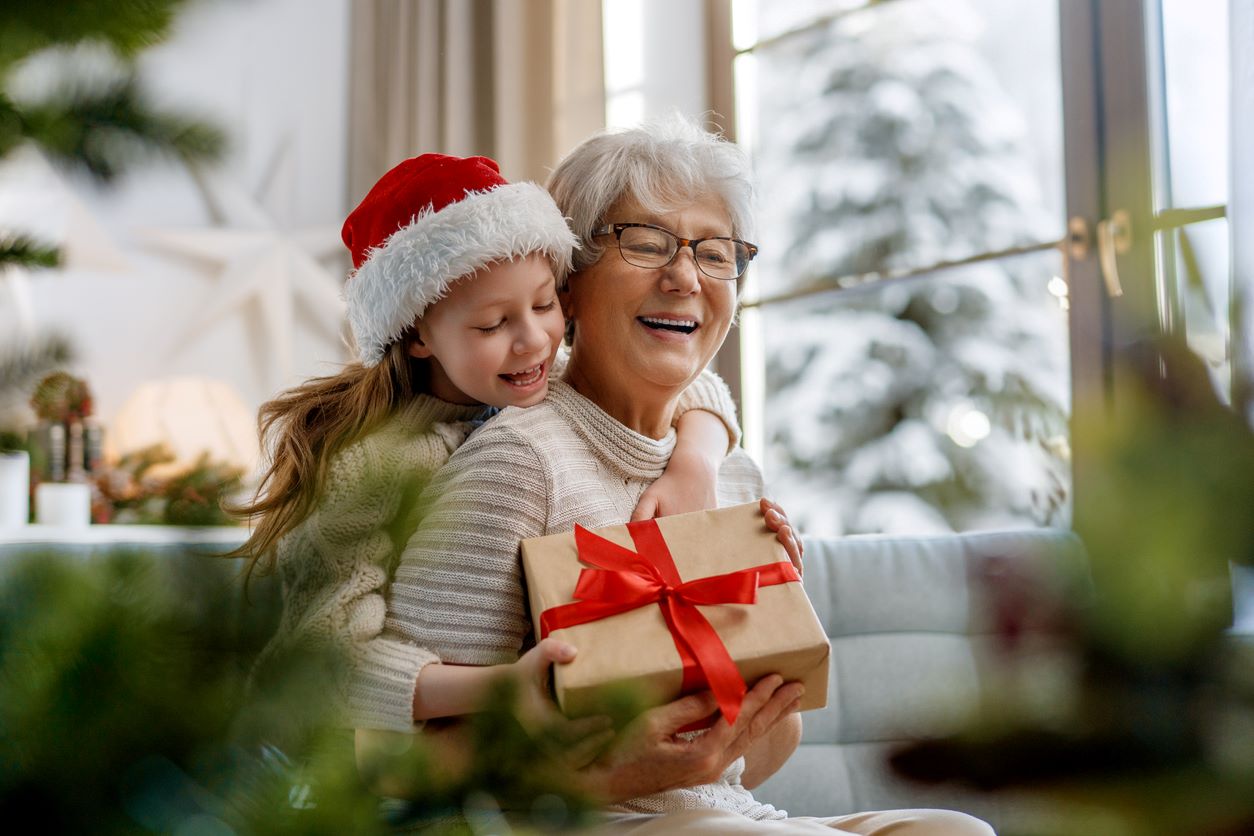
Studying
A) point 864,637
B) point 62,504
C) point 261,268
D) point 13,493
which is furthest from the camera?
point 261,268

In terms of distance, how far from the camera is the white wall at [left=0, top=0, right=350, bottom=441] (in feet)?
13.0

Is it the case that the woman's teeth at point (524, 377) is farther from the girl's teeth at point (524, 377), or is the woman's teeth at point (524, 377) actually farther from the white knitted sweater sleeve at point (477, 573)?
the white knitted sweater sleeve at point (477, 573)

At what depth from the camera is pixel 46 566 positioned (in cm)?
32

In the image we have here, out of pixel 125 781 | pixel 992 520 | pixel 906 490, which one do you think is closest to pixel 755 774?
pixel 125 781

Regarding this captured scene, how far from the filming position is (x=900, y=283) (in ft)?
10.7

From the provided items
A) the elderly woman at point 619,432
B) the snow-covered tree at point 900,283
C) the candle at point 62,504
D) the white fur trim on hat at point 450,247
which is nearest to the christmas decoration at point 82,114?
the elderly woman at point 619,432

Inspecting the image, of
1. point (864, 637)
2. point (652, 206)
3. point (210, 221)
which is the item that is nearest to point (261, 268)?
point (210, 221)

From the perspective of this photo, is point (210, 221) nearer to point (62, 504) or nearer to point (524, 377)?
point (62, 504)

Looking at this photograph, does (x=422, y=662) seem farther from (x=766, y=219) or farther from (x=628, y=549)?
(x=766, y=219)

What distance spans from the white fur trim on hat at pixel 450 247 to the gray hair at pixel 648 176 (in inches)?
2.6

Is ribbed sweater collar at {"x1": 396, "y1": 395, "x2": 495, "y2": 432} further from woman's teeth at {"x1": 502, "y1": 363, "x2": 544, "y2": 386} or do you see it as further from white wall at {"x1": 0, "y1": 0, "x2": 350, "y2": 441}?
white wall at {"x1": 0, "y1": 0, "x2": 350, "y2": 441}

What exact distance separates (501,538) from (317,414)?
35cm

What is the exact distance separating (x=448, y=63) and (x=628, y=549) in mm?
3360

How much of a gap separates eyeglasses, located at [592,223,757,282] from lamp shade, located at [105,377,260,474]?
2444 mm
